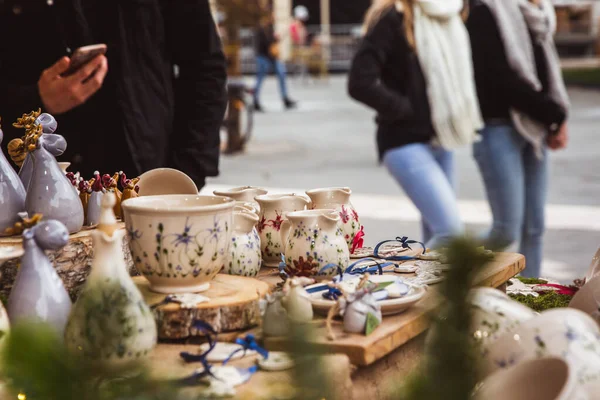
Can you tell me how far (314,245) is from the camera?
155 cm

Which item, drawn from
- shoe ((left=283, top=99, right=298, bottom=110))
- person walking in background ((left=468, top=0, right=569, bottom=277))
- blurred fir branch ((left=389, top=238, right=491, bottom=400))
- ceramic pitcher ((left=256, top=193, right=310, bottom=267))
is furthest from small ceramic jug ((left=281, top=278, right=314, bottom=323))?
shoe ((left=283, top=99, right=298, bottom=110))

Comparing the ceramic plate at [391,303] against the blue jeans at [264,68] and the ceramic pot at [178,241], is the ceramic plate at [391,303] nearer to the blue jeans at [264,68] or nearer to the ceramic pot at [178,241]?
the ceramic pot at [178,241]

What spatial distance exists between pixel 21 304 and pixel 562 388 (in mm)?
737

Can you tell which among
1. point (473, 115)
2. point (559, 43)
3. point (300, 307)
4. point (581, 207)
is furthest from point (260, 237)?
point (559, 43)

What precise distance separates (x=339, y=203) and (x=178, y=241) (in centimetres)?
59

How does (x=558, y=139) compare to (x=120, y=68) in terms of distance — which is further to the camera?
(x=558, y=139)

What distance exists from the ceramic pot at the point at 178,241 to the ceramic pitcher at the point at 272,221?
38cm

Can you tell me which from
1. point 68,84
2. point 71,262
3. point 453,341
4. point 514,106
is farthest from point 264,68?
point 453,341

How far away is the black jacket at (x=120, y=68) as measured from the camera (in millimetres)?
2494

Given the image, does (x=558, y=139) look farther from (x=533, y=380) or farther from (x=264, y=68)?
(x=264, y=68)

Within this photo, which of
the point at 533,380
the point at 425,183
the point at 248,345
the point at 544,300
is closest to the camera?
the point at 533,380

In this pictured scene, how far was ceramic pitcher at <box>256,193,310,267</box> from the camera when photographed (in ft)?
5.71

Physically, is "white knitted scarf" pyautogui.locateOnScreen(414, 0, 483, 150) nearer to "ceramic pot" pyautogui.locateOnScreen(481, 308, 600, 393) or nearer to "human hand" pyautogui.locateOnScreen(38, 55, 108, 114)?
"human hand" pyautogui.locateOnScreen(38, 55, 108, 114)

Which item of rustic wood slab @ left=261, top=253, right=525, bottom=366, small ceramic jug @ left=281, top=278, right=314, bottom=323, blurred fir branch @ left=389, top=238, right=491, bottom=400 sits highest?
blurred fir branch @ left=389, top=238, right=491, bottom=400
